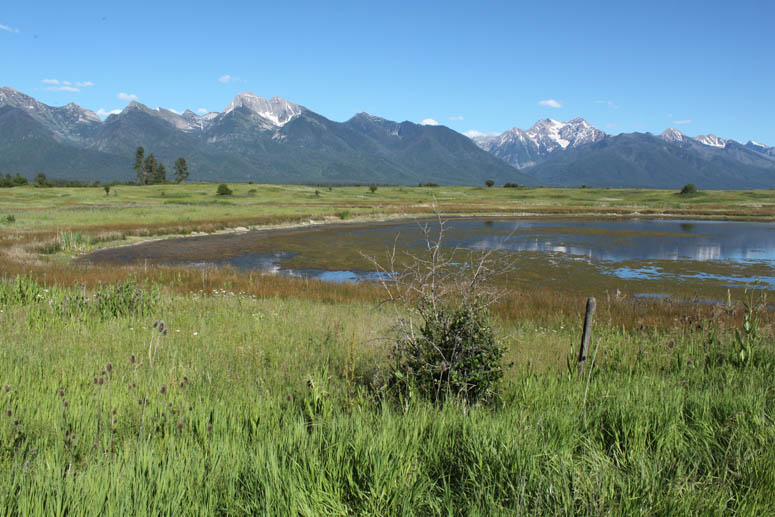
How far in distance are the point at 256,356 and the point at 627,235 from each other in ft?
149

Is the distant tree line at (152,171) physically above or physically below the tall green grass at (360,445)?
above

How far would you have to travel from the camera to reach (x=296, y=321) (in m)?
10.6

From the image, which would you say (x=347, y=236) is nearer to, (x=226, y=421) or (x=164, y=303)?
(x=164, y=303)

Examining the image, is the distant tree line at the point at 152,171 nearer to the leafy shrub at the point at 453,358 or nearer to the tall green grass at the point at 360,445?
the tall green grass at the point at 360,445

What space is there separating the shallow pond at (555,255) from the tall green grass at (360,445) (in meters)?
10.4

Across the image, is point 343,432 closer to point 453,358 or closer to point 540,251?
point 453,358

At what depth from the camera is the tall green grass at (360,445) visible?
321 cm

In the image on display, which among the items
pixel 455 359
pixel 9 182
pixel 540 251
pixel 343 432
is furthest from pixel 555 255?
pixel 9 182

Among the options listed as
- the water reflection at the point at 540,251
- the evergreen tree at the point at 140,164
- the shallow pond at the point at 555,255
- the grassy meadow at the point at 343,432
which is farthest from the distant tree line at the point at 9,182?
the grassy meadow at the point at 343,432

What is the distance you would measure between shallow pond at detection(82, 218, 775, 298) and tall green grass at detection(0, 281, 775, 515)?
409 inches

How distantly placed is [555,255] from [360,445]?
2977cm

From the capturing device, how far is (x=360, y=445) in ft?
12.2

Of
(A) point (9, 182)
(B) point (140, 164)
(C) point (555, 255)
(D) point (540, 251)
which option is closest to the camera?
(C) point (555, 255)

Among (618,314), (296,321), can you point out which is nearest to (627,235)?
(618,314)
